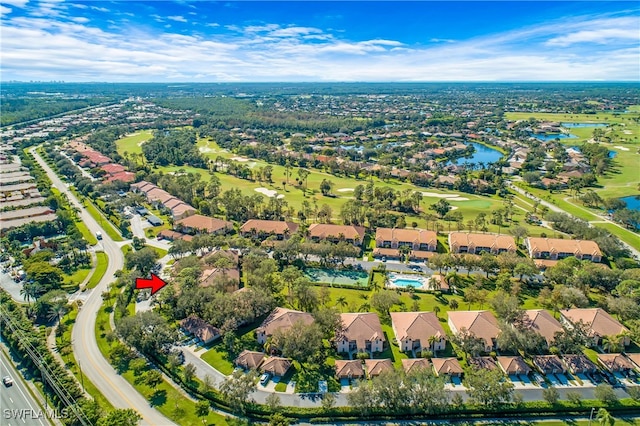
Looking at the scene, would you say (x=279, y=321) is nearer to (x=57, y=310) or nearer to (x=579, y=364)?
(x=57, y=310)

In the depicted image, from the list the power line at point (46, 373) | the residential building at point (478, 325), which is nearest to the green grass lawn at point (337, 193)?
the residential building at point (478, 325)

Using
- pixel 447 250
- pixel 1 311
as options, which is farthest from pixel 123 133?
pixel 447 250

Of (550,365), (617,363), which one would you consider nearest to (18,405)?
(550,365)

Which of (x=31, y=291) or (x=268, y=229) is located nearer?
(x=31, y=291)

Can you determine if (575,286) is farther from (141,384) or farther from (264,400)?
(141,384)

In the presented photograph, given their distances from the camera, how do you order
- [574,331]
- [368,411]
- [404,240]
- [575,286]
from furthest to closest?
[404,240] → [575,286] → [574,331] → [368,411]

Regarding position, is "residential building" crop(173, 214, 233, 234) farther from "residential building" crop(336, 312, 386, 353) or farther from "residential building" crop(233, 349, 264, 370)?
"residential building" crop(336, 312, 386, 353)

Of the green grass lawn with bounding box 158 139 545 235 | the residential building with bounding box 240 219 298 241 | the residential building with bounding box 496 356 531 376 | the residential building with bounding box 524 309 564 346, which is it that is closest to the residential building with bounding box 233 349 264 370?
the residential building with bounding box 496 356 531 376
